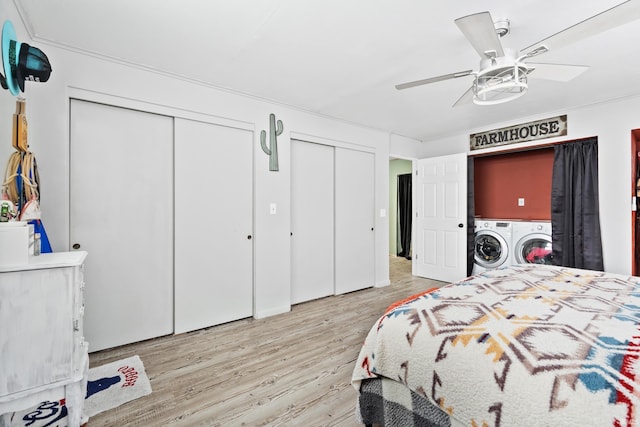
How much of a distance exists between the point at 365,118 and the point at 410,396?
3219mm

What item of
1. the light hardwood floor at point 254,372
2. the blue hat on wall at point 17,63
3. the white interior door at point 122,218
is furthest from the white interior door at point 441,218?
the blue hat on wall at point 17,63

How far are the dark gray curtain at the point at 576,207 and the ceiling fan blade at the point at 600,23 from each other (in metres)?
2.57

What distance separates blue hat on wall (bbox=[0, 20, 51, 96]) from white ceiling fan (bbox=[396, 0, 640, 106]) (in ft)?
7.36

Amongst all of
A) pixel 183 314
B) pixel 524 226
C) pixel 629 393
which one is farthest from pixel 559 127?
Result: pixel 183 314

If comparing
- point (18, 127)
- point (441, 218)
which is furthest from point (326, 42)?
point (441, 218)

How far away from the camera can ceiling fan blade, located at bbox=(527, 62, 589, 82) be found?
177cm

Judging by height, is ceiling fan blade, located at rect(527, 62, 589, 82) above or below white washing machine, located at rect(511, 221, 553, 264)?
above

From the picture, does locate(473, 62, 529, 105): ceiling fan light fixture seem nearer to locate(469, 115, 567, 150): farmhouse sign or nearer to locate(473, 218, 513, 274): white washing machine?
locate(469, 115, 567, 150): farmhouse sign

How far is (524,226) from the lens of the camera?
151 inches

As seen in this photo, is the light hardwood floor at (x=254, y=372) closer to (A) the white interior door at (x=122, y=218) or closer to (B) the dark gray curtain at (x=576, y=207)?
(A) the white interior door at (x=122, y=218)

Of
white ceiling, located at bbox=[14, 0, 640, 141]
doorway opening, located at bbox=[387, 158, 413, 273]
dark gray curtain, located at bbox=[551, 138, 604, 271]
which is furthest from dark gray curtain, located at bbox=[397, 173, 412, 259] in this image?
white ceiling, located at bbox=[14, 0, 640, 141]

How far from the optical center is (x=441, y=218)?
4.47 meters

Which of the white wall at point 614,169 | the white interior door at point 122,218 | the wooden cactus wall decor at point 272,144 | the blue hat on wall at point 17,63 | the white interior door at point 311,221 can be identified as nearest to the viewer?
the blue hat on wall at point 17,63

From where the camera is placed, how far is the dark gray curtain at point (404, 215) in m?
6.52
